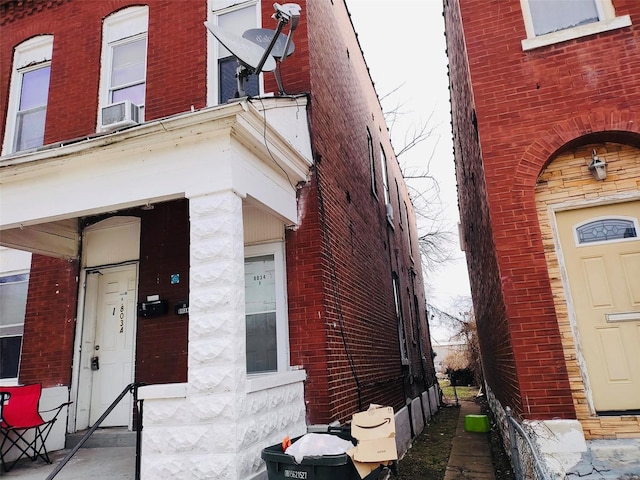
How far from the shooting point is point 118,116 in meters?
6.16

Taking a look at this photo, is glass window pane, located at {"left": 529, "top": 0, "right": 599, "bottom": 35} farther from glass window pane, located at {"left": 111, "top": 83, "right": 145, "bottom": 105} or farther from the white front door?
the white front door

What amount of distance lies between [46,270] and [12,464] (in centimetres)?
283

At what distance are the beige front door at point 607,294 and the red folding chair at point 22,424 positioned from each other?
252 inches

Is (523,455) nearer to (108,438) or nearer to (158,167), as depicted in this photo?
(158,167)

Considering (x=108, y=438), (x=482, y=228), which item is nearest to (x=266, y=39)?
(x=482, y=228)

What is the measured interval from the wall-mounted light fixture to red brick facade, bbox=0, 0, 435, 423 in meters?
3.23

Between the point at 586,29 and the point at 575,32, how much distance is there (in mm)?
128

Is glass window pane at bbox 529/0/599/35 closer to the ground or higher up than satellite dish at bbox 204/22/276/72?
higher up

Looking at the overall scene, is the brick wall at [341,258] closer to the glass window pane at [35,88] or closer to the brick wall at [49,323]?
the brick wall at [49,323]

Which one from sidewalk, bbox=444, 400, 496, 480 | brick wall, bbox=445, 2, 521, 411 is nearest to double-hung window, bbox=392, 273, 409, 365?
sidewalk, bbox=444, 400, 496, 480

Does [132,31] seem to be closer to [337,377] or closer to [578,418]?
[337,377]

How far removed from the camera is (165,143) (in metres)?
4.61

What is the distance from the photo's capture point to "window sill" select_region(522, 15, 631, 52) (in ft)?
17.7

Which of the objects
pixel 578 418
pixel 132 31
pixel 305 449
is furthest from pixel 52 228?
pixel 578 418
